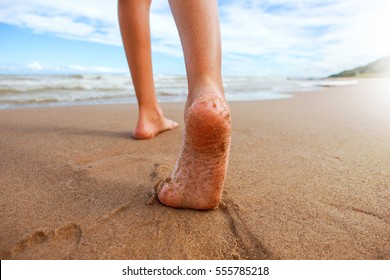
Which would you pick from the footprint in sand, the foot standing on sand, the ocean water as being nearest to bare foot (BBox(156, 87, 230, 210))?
the foot standing on sand

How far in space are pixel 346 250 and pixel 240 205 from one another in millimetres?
315

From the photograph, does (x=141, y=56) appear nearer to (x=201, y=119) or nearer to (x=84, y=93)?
(x=201, y=119)

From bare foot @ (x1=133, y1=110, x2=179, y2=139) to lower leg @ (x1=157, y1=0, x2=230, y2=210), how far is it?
879 mm

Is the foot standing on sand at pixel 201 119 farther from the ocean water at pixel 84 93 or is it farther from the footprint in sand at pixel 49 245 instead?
the ocean water at pixel 84 93

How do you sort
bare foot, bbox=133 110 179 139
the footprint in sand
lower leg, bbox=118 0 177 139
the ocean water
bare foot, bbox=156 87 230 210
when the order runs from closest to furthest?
the footprint in sand < bare foot, bbox=156 87 230 210 < lower leg, bbox=118 0 177 139 < bare foot, bbox=133 110 179 139 < the ocean water

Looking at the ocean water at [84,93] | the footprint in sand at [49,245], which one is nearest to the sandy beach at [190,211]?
the footprint in sand at [49,245]

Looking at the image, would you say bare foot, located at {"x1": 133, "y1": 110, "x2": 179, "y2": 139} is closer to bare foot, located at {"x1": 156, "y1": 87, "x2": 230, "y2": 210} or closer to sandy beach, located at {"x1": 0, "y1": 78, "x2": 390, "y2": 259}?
sandy beach, located at {"x1": 0, "y1": 78, "x2": 390, "y2": 259}

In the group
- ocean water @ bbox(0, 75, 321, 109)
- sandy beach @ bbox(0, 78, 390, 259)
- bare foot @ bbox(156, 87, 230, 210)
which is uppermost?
bare foot @ bbox(156, 87, 230, 210)

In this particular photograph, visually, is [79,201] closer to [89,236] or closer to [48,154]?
[89,236]

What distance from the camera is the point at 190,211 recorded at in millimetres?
947

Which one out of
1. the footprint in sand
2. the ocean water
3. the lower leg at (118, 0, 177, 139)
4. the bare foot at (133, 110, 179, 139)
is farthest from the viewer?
the ocean water

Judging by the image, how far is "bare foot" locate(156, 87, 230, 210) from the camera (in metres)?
0.88

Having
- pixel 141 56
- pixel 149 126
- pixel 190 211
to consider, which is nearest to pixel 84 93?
pixel 149 126
